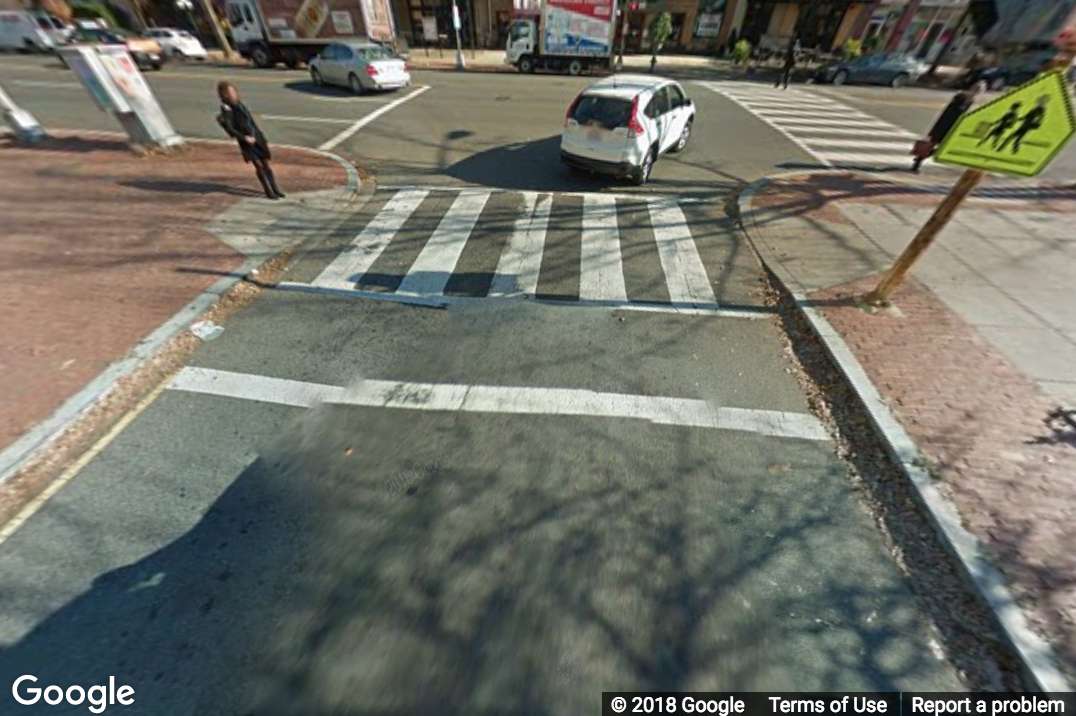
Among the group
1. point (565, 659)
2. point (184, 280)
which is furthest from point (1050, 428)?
point (184, 280)

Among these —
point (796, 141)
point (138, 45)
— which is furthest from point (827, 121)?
point (138, 45)

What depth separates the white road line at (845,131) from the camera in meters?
12.7

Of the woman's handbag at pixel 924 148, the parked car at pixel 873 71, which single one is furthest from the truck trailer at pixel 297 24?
the woman's handbag at pixel 924 148

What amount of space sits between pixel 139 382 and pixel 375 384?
2.28 meters

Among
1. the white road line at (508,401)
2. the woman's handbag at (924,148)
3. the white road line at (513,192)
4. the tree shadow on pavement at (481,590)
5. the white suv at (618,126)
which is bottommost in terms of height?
the white road line at (513,192)

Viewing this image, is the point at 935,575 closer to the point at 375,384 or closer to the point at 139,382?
the point at 375,384

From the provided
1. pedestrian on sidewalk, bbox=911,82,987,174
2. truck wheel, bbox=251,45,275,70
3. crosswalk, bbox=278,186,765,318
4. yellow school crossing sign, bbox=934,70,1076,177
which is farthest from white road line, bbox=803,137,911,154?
truck wheel, bbox=251,45,275,70

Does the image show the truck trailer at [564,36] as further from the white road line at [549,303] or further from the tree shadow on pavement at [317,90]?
the white road line at [549,303]

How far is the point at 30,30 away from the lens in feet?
77.2

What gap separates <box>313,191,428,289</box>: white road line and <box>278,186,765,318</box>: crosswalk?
2cm

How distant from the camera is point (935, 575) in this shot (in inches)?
108

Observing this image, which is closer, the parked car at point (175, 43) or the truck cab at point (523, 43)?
the truck cab at point (523, 43)

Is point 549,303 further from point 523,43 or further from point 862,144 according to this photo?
point 523,43

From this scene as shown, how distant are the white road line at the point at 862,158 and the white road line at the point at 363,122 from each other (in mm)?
12428
